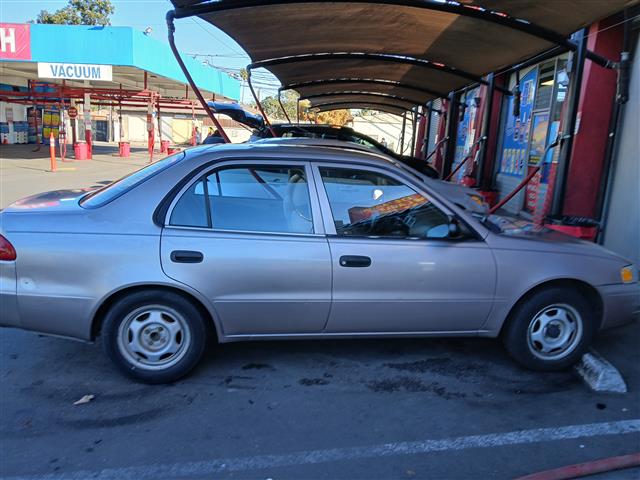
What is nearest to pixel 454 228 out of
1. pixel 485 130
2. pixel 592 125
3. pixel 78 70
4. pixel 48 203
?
pixel 48 203

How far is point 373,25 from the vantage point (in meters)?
6.45

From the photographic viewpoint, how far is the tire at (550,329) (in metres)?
3.88

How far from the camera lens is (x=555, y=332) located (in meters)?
3.95

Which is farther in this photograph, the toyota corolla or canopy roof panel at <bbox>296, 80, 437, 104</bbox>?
canopy roof panel at <bbox>296, 80, 437, 104</bbox>

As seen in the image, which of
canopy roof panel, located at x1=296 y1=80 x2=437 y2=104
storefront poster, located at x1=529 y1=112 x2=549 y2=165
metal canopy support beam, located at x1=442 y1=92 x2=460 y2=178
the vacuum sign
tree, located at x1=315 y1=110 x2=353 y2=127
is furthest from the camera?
tree, located at x1=315 y1=110 x2=353 y2=127

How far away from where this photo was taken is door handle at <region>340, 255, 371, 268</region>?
3.64m

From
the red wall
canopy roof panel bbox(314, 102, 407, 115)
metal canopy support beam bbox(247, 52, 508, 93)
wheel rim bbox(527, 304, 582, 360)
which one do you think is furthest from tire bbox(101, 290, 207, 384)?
canopy roof panel bbox(314, 102, 407, 115)

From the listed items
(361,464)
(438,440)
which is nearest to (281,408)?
(361,464)

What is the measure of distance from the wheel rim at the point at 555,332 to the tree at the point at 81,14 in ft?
188

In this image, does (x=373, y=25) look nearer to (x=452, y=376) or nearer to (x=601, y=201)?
(x=601, y=201)

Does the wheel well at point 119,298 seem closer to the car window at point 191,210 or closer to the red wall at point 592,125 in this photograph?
the car window at point 191,210

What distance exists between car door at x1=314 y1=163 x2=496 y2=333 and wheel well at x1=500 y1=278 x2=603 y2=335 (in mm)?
248

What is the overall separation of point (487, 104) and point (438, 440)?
27.8 feet

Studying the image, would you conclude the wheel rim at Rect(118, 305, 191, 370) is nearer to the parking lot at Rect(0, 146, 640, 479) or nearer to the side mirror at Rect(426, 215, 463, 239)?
the parking lot at Rect(0, 146, 640, 479)
